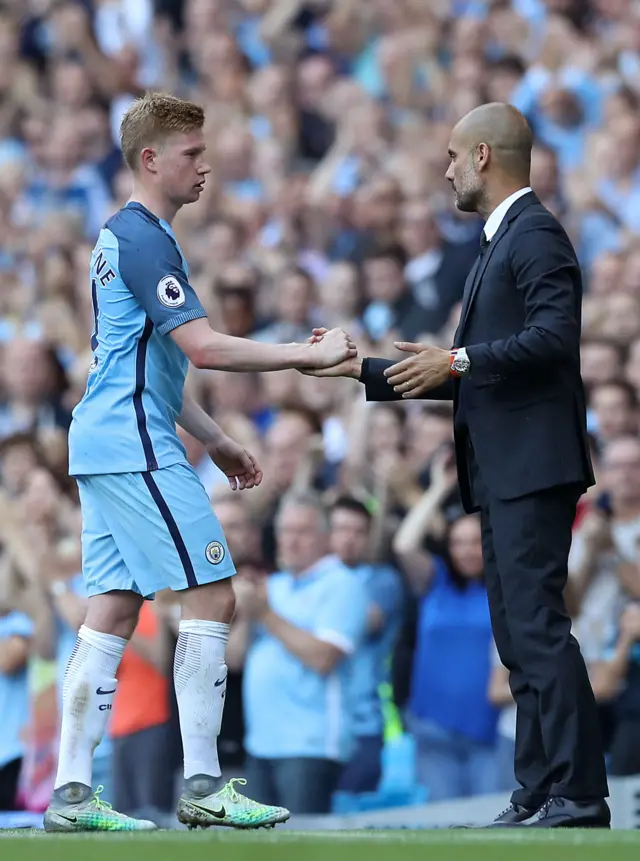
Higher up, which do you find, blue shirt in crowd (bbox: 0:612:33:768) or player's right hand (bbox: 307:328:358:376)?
player's right hand (bbox: 307:328:358:376)

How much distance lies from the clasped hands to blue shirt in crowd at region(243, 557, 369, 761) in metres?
2.81

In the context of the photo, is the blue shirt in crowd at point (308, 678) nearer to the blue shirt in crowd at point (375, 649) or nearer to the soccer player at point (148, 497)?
the blue shirt in crowd at point (375, 649)

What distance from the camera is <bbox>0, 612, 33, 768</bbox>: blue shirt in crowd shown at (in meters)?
7.33

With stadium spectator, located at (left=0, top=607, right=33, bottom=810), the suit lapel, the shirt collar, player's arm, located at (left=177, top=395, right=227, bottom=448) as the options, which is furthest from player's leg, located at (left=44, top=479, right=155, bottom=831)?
stadium spectator, located at (left=0, top=607, right=33, bottom=810)

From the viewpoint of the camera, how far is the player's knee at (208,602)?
3854 mm

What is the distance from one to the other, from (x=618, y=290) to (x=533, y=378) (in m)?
3.42

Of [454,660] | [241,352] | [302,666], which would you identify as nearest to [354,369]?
[241,352]

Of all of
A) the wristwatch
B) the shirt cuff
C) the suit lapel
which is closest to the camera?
the wristwatch

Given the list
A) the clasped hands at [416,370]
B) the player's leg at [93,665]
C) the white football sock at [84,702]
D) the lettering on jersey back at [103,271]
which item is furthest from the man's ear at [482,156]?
the white football sock at [84,702]

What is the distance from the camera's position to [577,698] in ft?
12.8

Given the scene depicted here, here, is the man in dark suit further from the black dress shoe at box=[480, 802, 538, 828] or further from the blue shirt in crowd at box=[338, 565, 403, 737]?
the blue shirt in crowd at box=[338, 565, 403, 737]

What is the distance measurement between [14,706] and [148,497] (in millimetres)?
3921

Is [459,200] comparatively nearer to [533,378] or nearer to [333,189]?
[533,378]

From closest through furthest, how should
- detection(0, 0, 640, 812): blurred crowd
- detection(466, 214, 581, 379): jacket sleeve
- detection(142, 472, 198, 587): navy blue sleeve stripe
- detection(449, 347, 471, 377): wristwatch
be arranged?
detection(142, 472, 198, 587): navy blue sleeve stripe → detection(466, 214, 581, 379): jacket sleeve → detection(449, 347, 471, 377): wristwatch → detection(0, 0, 640, 812): blurred crowd
